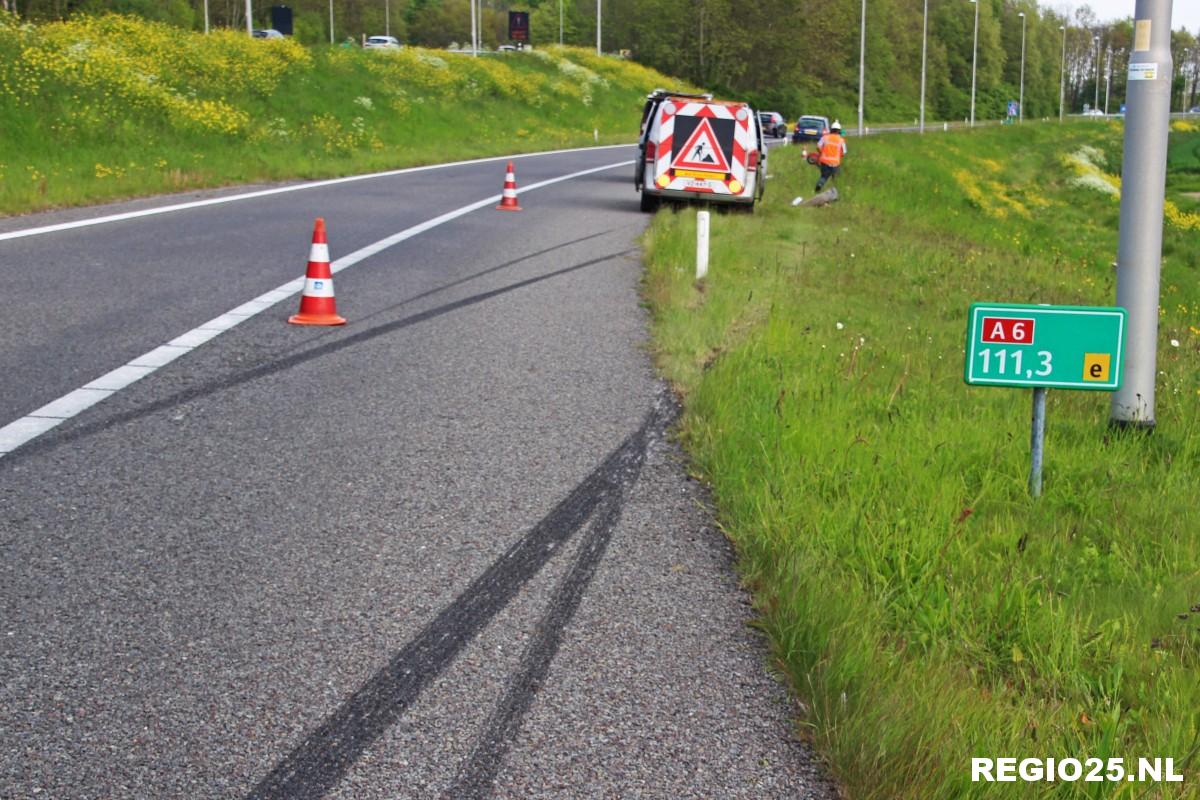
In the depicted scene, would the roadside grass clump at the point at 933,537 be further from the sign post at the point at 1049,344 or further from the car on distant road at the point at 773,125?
the car on distant road at the point at 773,125

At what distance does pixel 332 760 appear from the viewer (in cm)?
328

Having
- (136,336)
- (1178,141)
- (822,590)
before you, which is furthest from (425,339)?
(1178,141)


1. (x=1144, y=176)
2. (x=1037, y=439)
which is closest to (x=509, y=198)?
(x=1144, y=176)

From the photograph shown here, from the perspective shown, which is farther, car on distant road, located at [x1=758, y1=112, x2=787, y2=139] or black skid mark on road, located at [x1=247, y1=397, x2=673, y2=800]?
car on distant road, located at [x1=758, y1=112, x2=787, y2=139]

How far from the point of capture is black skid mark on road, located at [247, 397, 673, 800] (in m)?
3.22

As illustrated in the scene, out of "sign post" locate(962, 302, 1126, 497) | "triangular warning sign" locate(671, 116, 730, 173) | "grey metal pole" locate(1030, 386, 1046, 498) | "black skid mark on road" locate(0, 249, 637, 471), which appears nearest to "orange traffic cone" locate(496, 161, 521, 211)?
"triangular warning sign" locate(671, 116, 730, 173)

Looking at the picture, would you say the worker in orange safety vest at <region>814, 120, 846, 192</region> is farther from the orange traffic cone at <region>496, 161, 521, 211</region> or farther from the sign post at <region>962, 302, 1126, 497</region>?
the sign post at <region>962, 302, 1126, 497</region>

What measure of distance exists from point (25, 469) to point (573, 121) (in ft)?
180

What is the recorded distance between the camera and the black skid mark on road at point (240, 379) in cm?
594

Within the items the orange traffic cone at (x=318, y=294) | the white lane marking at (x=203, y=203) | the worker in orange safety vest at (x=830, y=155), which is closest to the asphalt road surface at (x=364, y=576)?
the orange traffic cone at (x=318, y=294)

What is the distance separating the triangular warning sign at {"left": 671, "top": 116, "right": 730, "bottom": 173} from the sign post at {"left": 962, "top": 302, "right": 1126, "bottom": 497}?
49.0 ft

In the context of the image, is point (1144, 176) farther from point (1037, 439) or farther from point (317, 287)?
point (317, 287)

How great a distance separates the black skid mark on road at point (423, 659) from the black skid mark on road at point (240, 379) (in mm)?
2353

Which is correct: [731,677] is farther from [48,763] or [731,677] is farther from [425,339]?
[425,339]
